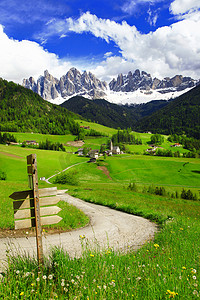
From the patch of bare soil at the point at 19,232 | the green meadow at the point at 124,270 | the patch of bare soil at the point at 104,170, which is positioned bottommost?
the patch of bare soil at the point at 104,170

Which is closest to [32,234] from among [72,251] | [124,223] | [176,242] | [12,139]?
[72,251]

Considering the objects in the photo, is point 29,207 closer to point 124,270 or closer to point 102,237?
point 124,270

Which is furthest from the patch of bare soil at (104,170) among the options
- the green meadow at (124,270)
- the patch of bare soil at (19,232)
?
the patch of bare soil at (19,232)

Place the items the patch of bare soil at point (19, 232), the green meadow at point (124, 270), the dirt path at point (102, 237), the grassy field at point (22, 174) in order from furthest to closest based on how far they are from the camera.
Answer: the grassy field at point (22, 174) → the patch of bare soil at point (19, 232) → the dirt path at point (102, 237) → the green meadow at point (124, 270)

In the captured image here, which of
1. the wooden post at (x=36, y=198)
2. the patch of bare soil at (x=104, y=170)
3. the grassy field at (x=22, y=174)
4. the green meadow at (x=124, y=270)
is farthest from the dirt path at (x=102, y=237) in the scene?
the patch of bare soil at (x=104, y=170)

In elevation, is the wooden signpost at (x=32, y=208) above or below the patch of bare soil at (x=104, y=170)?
above

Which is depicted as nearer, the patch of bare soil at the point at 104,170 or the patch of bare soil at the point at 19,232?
the patch of bare soil at the point at 19,232

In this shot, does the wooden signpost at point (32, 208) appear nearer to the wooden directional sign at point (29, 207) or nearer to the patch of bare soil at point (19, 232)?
the wooden directional sign at point (29, 207)

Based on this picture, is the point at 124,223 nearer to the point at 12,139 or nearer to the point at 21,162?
the point at 21,162

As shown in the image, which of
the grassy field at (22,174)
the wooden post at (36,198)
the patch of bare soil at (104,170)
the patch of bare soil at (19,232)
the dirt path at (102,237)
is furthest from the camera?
the patch of bare soil at (104,170)

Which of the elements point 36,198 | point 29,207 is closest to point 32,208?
point 29,207

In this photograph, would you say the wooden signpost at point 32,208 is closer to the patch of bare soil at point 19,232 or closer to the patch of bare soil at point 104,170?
the patch of bare soil at point 19,232

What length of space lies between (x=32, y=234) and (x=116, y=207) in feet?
37.9

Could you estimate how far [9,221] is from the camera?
12914mm
